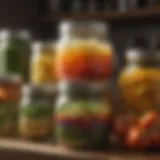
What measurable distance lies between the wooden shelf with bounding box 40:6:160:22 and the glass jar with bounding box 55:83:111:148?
3.73ft

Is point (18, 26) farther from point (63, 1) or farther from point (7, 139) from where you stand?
point (7, 139)

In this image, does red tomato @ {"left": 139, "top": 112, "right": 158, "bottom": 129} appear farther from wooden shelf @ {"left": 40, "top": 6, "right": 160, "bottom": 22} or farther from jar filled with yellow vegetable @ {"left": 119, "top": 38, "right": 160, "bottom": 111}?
wooden shelf @ {"left": 40, "top": 6, "right": 160, "bottom": 22}

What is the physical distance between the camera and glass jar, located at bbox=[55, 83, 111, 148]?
24.7 inches

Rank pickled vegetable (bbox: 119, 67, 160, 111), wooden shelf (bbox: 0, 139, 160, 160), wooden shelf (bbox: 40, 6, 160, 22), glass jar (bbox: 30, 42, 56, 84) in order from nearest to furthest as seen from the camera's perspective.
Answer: wooden shelf (bbox: 0, 139, 160, 160), pickled vegetable (bbox: 119, 67, 160, 111), glass jar (bbox: 30, 42, 56, 84), wooden shelf (bbox: 40, 6, 160, 22)

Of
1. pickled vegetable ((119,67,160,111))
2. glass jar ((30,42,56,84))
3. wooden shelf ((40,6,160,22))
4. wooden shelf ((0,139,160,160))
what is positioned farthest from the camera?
wooden shelf ((40,6,160,22))

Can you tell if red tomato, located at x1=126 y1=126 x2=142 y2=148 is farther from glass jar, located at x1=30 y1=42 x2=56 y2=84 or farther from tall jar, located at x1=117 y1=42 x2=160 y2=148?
glass jar, located at x1=30 y1=42 x2=56 y2=84

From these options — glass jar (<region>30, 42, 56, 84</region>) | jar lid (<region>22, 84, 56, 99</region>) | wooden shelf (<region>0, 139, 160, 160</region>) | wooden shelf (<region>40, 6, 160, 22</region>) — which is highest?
wooden shelf (<region>40, 6, 160, 22</region>)

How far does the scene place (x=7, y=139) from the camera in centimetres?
75

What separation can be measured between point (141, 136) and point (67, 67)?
0.47 feet

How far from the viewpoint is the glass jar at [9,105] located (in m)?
0.77

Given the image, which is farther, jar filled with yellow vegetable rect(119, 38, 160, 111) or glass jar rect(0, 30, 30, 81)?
glass jar rect(0, 30, 30, 81)

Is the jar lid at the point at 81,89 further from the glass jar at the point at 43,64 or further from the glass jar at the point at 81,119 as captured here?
the glass jar at the point at 43,64

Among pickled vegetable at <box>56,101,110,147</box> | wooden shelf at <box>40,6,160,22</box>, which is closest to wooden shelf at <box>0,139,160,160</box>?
pickled vegetable at <box>56,101,110,147</box>

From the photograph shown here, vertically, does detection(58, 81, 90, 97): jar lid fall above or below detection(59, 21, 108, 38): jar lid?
below
